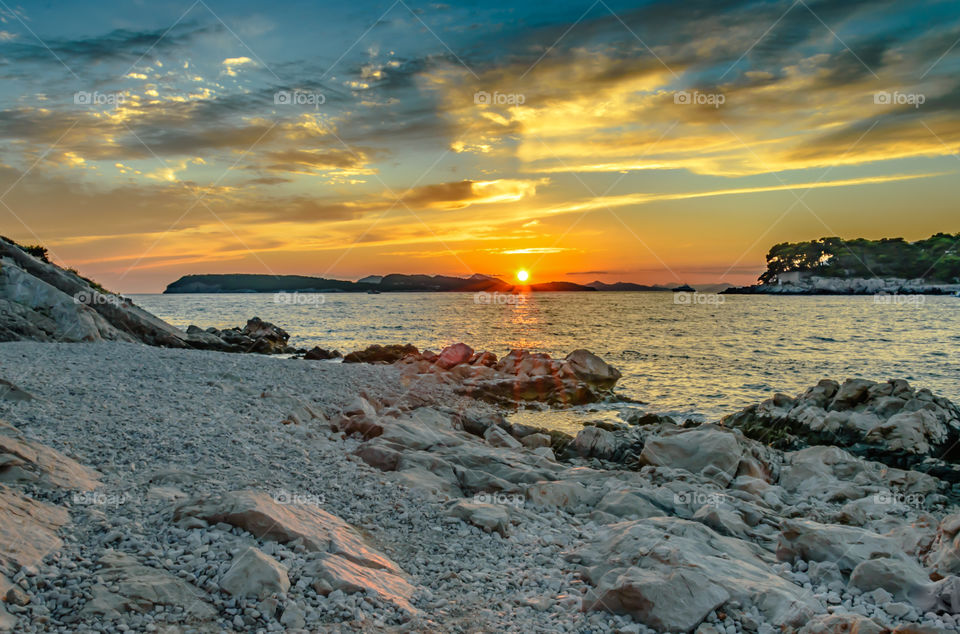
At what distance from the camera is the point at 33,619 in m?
5.20

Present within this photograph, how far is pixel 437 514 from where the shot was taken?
10.1 meters

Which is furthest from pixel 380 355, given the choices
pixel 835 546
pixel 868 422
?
pixel 835 546

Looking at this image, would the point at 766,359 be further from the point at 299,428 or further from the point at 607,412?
the point at 299,428

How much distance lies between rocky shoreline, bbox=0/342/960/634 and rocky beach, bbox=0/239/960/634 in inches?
1.5

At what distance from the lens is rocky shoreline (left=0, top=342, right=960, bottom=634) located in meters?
6.27

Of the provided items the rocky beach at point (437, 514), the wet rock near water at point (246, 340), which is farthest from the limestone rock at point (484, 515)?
the wet rock near water at point (246, 340)

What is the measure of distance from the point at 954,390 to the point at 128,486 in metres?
37.2

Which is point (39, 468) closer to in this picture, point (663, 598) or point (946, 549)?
point (663, 598)

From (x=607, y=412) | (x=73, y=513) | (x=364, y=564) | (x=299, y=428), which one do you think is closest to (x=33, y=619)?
(x=73, y=513)

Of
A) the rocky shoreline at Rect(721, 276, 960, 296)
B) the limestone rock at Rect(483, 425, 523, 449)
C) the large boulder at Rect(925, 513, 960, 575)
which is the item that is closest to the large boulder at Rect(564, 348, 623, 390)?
the limestone rock at Rect(483, 425, 523, 449)

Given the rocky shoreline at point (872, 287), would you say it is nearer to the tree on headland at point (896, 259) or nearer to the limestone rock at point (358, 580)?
the tree on headland at point (896, 259)

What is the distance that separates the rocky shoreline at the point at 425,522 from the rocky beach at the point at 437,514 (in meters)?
0.04

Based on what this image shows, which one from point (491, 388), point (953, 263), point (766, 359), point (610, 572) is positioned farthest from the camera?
point (953, 263)

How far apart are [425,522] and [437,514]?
385 mm
